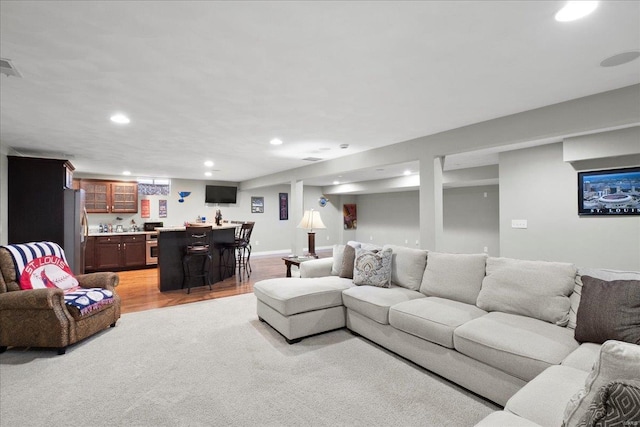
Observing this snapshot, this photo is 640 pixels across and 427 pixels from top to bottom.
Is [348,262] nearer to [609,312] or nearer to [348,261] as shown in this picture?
[348,261]

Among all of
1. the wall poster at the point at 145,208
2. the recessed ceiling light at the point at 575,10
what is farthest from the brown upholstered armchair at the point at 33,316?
the wall poster at the point at 145,208

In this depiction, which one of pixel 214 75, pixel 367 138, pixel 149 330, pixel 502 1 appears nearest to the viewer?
pixel 502 1

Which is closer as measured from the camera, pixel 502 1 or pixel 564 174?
pixel 502 1

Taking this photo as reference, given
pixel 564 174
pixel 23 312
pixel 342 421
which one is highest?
pixel 564 174

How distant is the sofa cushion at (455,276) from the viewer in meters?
2.92

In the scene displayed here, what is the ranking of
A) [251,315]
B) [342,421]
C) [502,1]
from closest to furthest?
[502,1]
[342,421]
[251,315]

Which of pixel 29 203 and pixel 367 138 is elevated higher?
pixel 367 138

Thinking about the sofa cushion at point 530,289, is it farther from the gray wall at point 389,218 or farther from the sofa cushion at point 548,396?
the gray wall at point 389,218

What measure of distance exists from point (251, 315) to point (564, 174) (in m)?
4.86

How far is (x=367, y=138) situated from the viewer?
4453 millimetres

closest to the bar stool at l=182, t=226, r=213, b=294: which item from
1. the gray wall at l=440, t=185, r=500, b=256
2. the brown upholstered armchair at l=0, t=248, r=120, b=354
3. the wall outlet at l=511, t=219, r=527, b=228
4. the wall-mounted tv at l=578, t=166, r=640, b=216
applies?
the brown upholstered armchair at l=0, t=248, r=120, b=354

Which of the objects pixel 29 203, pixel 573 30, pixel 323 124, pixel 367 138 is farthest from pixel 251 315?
pixel 573 30

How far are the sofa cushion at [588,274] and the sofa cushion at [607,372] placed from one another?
49.0 inches

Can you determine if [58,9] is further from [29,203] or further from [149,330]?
[29,203]
